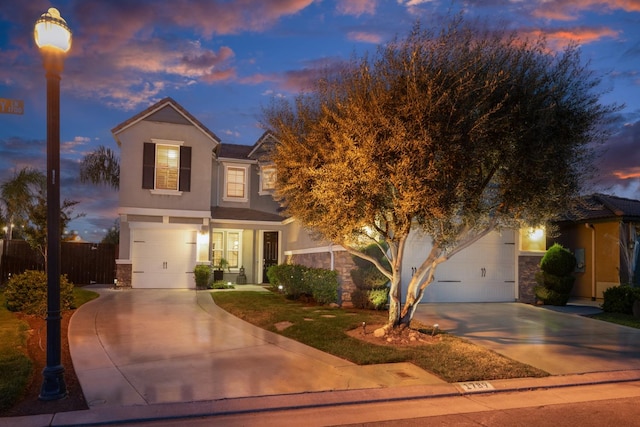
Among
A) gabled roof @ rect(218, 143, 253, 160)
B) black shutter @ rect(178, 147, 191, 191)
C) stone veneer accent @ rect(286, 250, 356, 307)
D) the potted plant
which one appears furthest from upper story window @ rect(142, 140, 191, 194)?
stone veneer accent @ rect(286, 250, 356, 307)

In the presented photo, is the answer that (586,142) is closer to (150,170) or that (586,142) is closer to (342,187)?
(342,187)

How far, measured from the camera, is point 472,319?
45.0 ft

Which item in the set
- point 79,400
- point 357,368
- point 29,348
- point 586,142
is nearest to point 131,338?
point 29,348

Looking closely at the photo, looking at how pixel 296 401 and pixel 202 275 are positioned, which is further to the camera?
pixel 202 275

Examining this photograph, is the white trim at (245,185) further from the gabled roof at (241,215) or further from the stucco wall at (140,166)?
the stucco wall at (140,166)

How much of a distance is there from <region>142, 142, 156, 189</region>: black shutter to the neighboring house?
50.1ft

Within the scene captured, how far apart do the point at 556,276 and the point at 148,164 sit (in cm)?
1509

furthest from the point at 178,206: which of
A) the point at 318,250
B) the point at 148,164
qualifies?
the point at 318,250

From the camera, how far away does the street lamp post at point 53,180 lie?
6.80m

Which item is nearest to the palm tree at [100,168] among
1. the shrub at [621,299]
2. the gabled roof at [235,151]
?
the gabled roof at [235,151]

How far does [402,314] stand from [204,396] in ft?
16.8

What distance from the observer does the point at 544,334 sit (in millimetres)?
11930

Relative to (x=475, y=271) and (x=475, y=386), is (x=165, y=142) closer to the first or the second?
(x=475, y=271)

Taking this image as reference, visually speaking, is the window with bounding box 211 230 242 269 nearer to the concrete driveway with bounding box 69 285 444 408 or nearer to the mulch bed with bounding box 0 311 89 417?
the concrete driveway with bounding box 69 285 444 408
